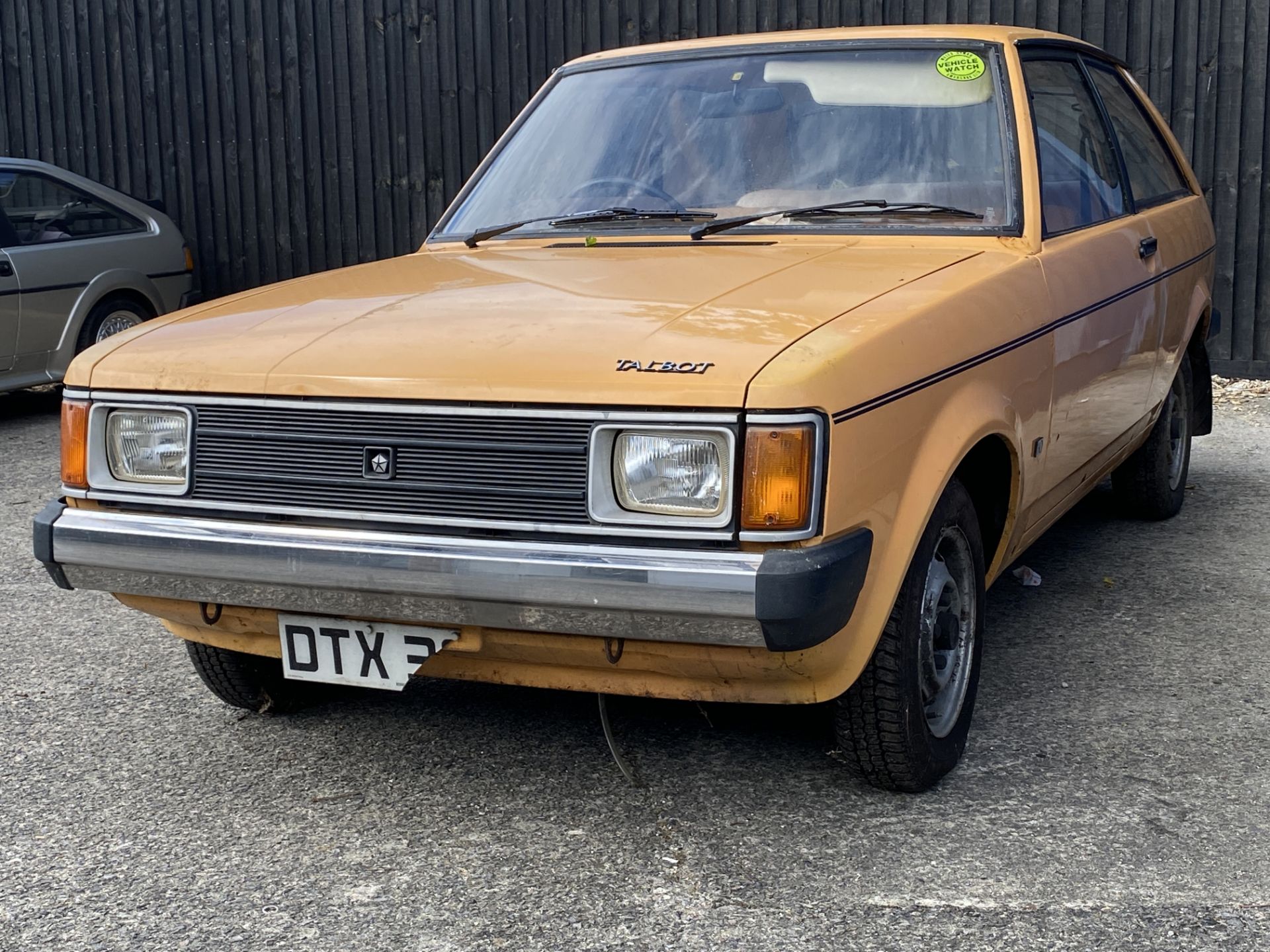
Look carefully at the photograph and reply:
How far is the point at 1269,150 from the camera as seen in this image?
811 centimetres

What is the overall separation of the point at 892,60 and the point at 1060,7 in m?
4.97

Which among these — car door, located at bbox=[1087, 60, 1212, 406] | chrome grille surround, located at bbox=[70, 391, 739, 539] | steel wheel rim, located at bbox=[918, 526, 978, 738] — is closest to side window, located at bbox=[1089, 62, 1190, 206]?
car door, located at bbox=[1087, 60, 1212, 406]

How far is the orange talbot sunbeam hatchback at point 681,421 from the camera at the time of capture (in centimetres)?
255

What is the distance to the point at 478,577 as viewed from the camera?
262 cm

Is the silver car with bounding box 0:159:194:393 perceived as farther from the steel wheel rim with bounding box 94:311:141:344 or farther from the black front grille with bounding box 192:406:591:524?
the black front grille with bounding box 192:406:591:524

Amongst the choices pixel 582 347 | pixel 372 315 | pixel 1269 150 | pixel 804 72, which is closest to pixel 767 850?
pixel 582 347

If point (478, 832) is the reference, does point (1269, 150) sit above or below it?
above

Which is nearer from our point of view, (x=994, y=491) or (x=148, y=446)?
(x=148, y=446)

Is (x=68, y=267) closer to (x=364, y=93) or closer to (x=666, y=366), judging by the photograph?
(x=364, y=93)

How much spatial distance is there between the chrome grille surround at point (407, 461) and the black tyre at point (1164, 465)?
10.4 ft

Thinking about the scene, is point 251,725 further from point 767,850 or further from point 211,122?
point 211,122

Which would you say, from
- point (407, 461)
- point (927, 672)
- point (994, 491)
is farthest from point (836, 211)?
point (407, 461)

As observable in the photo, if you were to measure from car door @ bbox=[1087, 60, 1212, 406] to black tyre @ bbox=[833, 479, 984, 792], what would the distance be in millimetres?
1669

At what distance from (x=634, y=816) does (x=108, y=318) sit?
6635 mm
